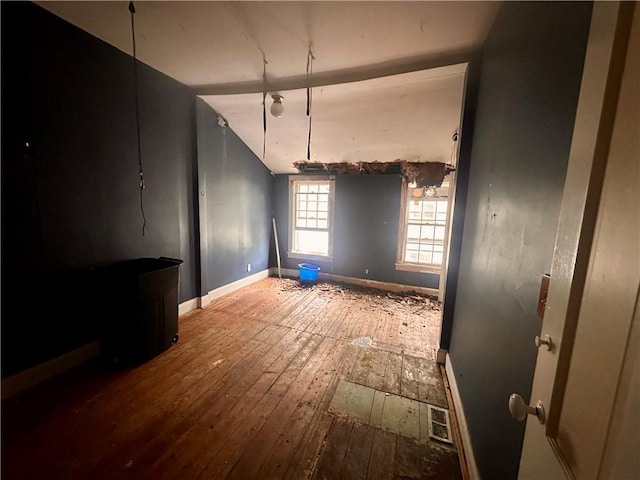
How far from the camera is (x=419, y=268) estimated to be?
4.11 m

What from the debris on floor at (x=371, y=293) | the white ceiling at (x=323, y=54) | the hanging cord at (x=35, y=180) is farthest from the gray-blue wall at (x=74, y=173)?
the debris on floor at (x=371, y=293)

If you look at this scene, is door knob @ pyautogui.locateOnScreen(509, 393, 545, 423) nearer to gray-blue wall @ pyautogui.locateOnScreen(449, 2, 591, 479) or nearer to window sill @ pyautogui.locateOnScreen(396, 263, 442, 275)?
gray-blue wall @ pyautogui.locateOnScreen(449, 2, 591, 479)

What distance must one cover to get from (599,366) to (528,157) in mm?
883

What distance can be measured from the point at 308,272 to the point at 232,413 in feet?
9.73

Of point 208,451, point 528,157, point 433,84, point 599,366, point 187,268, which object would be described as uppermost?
point 433,84

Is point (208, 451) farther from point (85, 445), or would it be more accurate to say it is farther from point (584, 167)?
point (584, 167)

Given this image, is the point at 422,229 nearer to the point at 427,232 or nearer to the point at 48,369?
the point at 427,232

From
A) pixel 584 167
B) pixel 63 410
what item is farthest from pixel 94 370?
pixel 584 167

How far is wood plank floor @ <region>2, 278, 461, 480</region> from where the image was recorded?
132 centimetres

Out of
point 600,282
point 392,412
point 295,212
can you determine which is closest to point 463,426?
point 392,412

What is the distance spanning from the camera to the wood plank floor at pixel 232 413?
1.32 metres

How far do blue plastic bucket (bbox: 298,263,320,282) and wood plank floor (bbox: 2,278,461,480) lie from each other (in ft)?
5.81

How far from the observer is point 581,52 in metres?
0.71

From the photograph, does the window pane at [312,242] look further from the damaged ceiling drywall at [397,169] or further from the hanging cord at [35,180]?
the hanging cord at [35,180]
